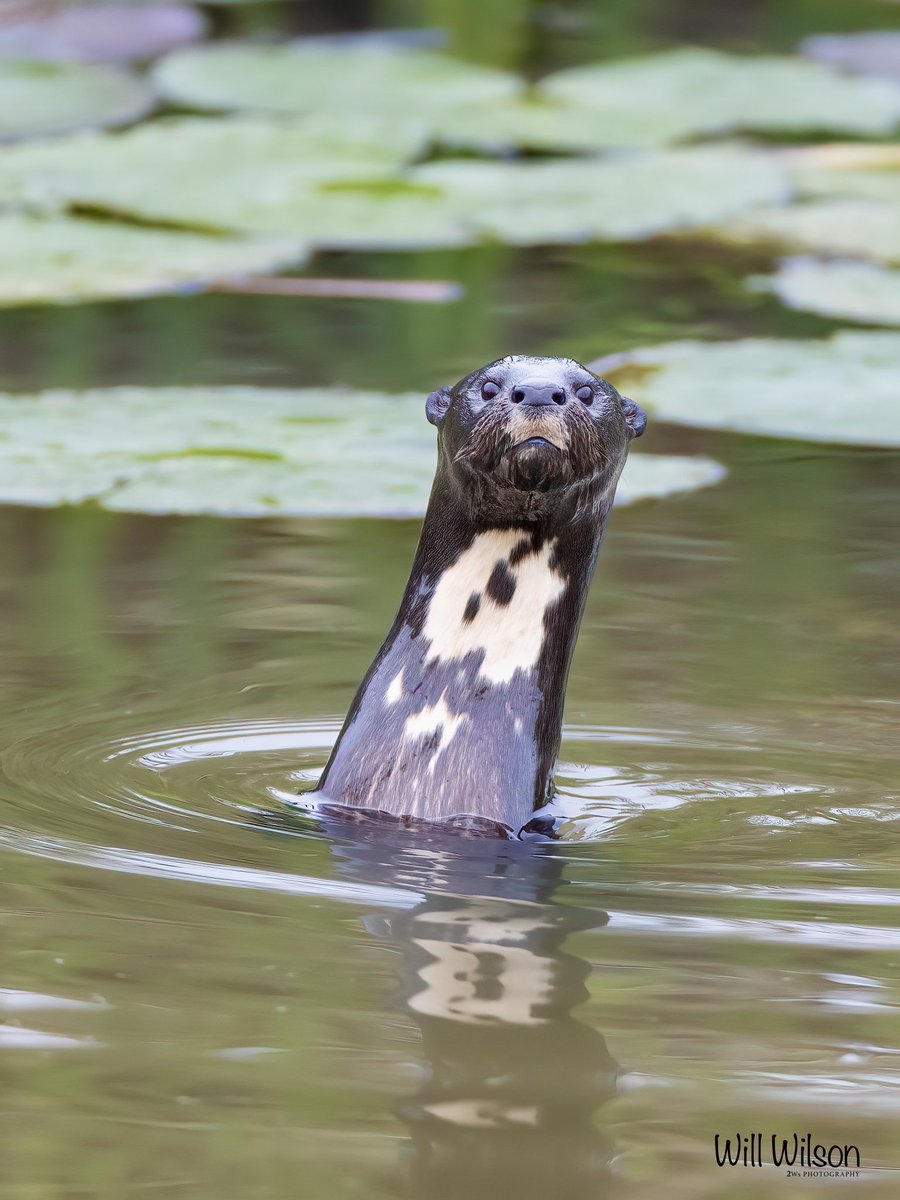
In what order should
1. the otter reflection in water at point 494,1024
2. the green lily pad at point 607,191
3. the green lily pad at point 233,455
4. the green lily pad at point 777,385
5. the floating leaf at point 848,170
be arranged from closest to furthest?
the otter reflection in water at point 494,1024 < the green lily pad at point 233,455 < the green lily pad at point 777,385 < the green lily pad at point 607,191 < the floating leaf at point 848,170

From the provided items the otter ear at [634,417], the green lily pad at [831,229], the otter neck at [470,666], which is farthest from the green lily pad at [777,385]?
the otter neck at [470,666]

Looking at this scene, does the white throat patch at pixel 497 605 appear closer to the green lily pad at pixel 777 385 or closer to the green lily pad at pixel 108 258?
the green lily pad at pixel 777 385

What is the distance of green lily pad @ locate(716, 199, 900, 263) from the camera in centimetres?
692

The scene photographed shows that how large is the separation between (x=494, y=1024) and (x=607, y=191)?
5.97 meters

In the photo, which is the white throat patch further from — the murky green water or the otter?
the murky green water

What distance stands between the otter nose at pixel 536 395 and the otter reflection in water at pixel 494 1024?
1.90 ft

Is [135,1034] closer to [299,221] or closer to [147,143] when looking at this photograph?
[299,221]

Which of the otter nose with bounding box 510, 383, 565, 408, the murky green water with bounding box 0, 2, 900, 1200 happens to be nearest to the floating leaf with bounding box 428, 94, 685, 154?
Result: the murky green water with bounding box 0, 2, 900, 1200

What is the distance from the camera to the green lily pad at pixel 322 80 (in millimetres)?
8609

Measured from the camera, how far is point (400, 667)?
283 centimetres

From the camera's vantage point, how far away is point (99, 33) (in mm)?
9688

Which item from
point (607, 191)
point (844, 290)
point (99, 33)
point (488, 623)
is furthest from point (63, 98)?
point (488, 623)

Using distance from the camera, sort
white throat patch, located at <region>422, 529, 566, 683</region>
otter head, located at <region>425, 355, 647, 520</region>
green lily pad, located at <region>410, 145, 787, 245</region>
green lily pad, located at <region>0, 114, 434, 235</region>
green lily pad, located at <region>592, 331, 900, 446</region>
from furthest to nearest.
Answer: green lily pad, located at <region>0, 114, 434, 235</region>
green lily pad, located at <region>410, 145, 787, 245</region>
green lily pad, located at <region>592, 331, 900, 446</region>
white throat patch, located at <region>422, 529, 566, 683</region>
otter head, located at <region>425, 355, 647, 520</region>

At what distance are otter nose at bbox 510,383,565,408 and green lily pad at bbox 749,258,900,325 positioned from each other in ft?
11.2
